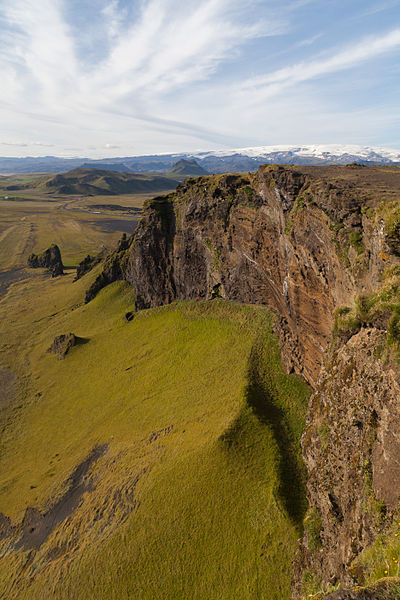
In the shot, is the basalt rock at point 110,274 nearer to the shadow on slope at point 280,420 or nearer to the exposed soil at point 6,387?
the exposed soil at point 6,387

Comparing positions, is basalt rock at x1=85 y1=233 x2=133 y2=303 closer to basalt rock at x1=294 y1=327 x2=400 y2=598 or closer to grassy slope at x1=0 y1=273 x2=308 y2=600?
grassy slope at x1=0 y1=273 x2=308 y2=600

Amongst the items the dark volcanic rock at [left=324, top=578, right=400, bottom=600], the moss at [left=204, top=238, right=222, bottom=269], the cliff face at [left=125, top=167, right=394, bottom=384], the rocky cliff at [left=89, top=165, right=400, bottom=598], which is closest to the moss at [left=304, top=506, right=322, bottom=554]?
the rocky cliff at [left=89, top=165, right=400, bottom=598]

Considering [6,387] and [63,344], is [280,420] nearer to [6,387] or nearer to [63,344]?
[63,344]

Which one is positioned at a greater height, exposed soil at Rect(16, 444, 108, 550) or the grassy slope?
the grassy slope

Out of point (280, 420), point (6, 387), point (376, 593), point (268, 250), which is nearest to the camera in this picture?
point (376, 593)

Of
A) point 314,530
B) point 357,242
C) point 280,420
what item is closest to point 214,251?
point 280,420

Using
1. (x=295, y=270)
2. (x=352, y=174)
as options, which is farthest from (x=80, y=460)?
(x=352, y=174)
